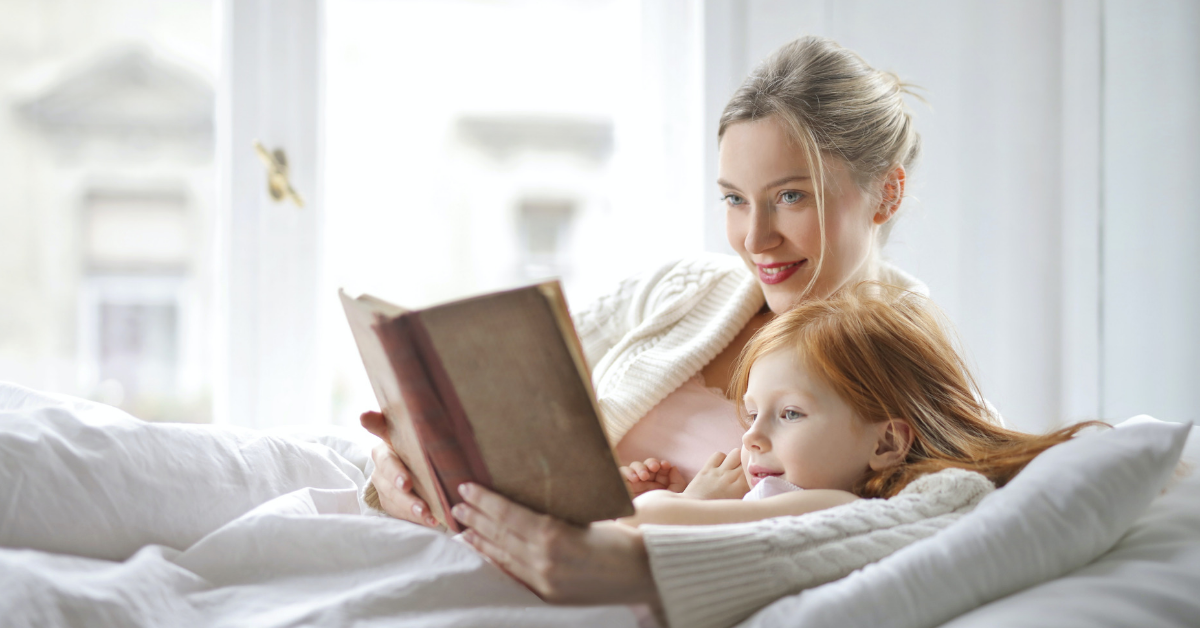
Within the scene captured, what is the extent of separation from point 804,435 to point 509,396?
39 centimetres

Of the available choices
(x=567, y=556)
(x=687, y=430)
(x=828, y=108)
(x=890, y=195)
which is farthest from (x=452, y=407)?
(x=890, y=195)

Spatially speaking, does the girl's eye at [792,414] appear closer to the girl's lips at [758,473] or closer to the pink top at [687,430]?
the girl's lips at [758,473]

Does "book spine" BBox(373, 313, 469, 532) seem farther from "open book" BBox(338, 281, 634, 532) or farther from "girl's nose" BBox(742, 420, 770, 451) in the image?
"girl's nose" BBox(742, 420, 770, 451)

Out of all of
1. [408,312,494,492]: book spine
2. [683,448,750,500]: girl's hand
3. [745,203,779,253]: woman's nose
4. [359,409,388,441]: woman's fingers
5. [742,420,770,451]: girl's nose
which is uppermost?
[745,203,779,253]: woman's nose

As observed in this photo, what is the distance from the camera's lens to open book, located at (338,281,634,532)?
0.58 metres

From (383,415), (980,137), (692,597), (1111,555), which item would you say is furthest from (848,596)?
(980,137)

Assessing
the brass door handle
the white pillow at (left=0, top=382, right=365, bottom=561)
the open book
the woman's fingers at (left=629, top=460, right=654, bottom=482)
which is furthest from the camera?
the brass door handle

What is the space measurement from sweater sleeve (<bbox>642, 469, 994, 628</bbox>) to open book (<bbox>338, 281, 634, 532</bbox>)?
58mm

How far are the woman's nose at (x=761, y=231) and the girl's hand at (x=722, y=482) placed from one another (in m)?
0.37

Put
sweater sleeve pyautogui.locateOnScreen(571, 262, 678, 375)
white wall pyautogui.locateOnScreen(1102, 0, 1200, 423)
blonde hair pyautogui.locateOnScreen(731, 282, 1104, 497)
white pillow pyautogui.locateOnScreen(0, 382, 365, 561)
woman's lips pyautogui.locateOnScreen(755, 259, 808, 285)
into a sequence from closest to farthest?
1. white pillow pyautogui.locateOnScreen(0, 382, 365, 561)
2. blonde hair pyautogui.locateOnScreen(731, 282, 1104, 497)
3. woman's lips pyautogui.locateOnScreen(755, 259, 808, 285)
4. sweater sleeve pyautogui.locateOnScreen(571, 262, 678, 375)
5. white wall pyautogui.locateOnScreen(1102, 0, 1200, 423)

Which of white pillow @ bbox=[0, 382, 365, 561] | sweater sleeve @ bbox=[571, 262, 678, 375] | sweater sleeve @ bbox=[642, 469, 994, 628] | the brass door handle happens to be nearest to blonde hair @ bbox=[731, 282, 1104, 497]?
sweater sleeve @ bbox=[642, 469, 994, 628]

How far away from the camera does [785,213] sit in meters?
1.24

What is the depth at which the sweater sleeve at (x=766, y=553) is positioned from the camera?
619mm

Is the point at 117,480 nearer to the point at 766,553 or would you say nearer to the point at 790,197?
the point at 766,553
